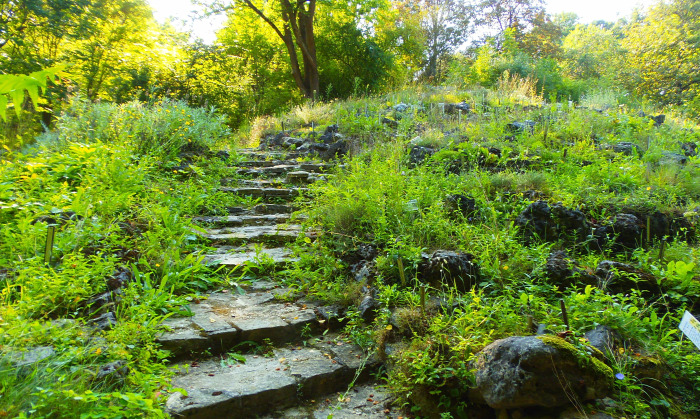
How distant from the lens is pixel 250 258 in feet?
13.0

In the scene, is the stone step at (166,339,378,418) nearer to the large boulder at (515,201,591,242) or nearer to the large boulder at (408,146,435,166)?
the large boulder at (515,201,591,242)

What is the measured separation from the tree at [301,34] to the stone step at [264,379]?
11509mm

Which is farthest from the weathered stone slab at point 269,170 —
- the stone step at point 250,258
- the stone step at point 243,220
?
the stone step at point 250,258

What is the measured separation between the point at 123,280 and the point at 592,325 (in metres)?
3.16

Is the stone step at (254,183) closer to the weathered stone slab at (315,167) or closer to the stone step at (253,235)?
the weathered stone slab at (315,167)

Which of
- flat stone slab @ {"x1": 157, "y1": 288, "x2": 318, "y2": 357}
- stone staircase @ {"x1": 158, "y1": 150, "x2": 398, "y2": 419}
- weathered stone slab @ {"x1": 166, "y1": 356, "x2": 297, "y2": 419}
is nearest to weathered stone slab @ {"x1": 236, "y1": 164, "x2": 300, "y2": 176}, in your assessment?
stone staircase @ {"x1": 158, "y1": 150, "x2": 398, "y2": 419}

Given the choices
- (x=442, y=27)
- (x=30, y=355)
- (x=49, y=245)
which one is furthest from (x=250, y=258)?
(x=442, y=27)

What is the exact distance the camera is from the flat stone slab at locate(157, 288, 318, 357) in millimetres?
2601

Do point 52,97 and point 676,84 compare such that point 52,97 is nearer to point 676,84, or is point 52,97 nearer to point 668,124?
point 668,124

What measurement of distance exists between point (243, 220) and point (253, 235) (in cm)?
53

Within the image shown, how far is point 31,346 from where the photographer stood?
6.61ft

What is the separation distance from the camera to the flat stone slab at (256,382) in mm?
2113

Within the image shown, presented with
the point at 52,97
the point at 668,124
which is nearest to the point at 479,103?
the point at 668,124

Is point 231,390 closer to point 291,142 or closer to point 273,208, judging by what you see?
point 273,208
